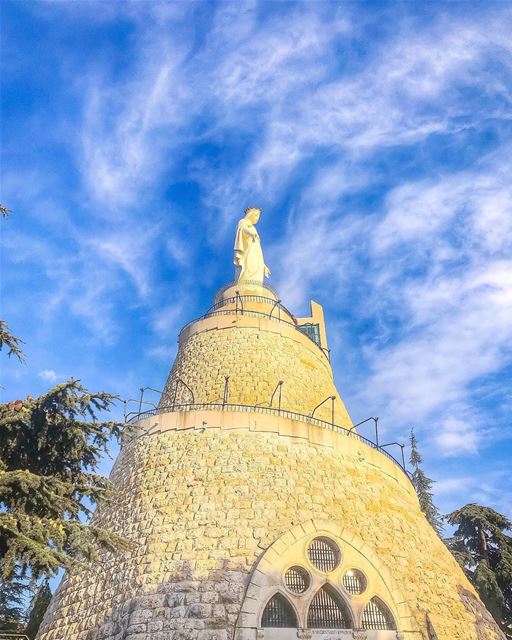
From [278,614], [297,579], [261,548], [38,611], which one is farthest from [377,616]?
[38,611]

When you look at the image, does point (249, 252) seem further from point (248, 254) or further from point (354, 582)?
point (354, 582)

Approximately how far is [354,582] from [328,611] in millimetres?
944

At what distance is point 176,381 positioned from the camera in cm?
2153

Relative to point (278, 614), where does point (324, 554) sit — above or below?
above

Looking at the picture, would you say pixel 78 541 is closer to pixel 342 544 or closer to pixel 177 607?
pixel 177 607

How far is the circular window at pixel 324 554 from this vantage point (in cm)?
1263

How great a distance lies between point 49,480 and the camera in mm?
8516

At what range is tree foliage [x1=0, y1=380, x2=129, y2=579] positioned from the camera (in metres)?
7.63

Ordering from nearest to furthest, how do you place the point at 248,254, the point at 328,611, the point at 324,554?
the point at 328,611
the point at 324,554
the point at 248,254

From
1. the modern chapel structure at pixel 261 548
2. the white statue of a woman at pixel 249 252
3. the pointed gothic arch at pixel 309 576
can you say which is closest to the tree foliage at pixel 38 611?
the modern chapel structure at pixel 261 548

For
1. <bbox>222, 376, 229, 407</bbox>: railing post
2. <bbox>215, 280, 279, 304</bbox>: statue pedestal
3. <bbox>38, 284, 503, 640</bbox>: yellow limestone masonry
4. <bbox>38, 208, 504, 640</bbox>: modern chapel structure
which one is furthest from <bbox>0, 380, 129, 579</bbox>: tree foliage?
<bbox>215, 280, 279, 304</bbox>: statue pedestal

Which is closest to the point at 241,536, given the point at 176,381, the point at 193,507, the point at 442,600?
the point at 193,507

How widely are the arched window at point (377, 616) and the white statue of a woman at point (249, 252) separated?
1698cm

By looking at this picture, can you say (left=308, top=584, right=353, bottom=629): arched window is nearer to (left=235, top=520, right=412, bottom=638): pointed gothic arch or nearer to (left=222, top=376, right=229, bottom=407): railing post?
(left=235, top=520, right=412, bottom=638): pointed gothic arch
